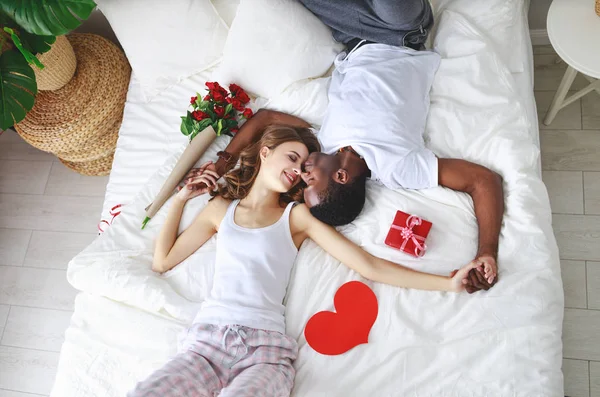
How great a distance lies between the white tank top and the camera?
1.51m

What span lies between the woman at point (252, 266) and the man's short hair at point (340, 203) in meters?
0.04

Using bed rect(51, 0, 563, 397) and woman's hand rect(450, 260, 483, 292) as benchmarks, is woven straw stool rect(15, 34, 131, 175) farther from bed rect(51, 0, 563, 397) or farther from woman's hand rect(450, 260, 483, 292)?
woman's hand rect(450, 260, 483, 292)

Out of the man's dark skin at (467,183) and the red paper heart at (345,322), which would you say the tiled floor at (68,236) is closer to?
the man's dark skin at (467,183)

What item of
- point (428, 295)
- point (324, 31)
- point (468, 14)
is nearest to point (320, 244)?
point (428, 295)

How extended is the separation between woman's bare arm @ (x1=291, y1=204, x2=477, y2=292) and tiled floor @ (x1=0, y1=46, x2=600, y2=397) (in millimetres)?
575

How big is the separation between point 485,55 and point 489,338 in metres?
0.89

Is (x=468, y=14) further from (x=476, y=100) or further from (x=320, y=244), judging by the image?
(x=320, y=244)

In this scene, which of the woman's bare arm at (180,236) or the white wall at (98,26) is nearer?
the woman's bare arm at (180,236)

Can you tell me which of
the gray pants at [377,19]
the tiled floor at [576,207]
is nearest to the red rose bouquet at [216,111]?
the gray pants at [377,19]

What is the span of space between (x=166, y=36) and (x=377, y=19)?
2.53 ft

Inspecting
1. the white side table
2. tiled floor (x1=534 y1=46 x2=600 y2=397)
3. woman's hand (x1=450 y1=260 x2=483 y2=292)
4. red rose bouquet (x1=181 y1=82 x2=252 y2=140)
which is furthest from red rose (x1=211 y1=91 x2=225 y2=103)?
tiled floor (x1=534 y1=46 x2=600 y2=397)

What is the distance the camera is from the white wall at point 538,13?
2047mm

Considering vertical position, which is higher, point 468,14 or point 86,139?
point 468,14

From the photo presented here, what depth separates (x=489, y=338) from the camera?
4.57ft
